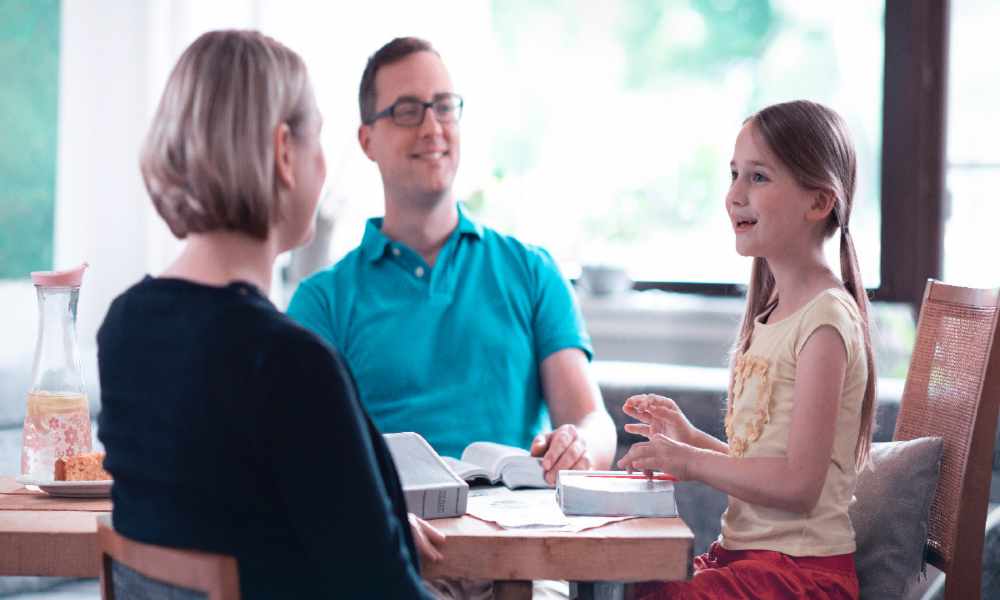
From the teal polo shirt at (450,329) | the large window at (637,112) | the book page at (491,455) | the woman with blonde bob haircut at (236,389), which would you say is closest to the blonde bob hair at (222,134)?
the woman with blonde bob haircut at (236,389)

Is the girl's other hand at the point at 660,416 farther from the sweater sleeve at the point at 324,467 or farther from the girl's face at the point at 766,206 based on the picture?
the sweater sleeve at the point at 324,467

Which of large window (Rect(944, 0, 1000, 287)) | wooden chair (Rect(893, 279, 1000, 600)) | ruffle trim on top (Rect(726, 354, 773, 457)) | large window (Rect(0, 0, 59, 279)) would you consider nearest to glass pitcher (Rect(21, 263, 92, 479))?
ruffle trim on top (Rect(726, 354, 773, 457))

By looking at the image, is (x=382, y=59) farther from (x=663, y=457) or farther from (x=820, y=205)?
(x=663, y=457)

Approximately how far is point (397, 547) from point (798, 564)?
2.34 feet

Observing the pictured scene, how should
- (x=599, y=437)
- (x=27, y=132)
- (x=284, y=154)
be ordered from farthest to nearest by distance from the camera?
(x=27, y=132) → (x=599, y=437) → (x=284, y=154)

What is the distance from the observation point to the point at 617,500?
1.48 m

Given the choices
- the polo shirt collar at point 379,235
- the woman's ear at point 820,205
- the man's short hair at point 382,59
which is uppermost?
the man's short hair at point 382,59

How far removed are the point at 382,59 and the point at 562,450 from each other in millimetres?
901

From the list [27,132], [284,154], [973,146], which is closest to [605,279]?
[973,146]

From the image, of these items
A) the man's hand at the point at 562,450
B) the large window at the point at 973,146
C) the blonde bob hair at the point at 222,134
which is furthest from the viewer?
the large window at the point at 973,146

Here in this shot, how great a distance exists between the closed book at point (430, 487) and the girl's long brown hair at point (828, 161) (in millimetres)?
589

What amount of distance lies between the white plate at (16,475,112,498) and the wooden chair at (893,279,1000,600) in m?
1.22

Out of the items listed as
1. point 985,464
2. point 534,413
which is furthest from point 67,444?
point 985,464

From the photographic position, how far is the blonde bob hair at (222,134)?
1125 millimetres
